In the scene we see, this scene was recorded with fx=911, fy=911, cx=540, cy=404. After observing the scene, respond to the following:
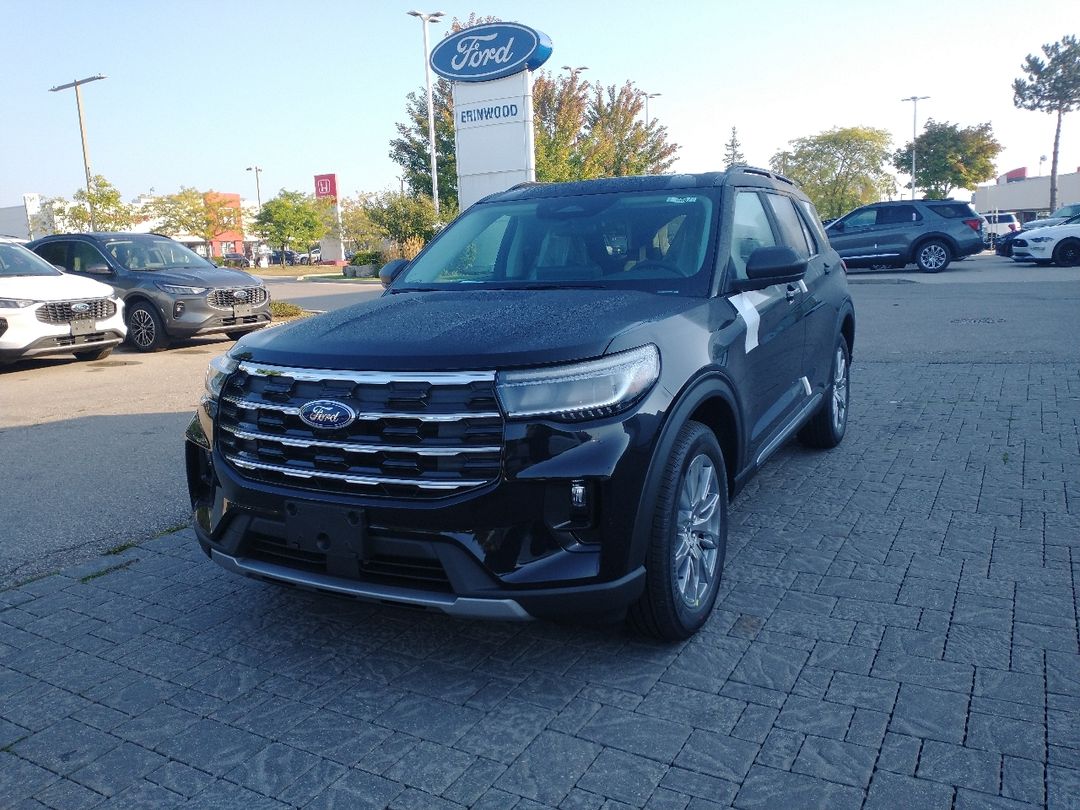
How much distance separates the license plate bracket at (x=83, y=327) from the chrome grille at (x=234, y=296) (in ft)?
5.56

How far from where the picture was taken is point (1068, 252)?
2397 centimetres

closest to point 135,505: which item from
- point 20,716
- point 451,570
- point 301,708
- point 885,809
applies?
point 20,716

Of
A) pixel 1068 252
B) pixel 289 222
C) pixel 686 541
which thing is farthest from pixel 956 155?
pixel 686 541

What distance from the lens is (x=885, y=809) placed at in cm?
243

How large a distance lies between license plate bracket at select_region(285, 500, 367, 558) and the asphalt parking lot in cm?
40

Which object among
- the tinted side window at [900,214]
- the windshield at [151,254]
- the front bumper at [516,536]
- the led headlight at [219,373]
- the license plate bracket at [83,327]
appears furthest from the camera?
the tinted side window at [900,214]

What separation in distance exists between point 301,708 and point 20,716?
37.8 inches

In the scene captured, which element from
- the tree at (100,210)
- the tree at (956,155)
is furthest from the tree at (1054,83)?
the tree at (100,210)

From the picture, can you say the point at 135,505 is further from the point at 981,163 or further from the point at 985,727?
the point at 981,163

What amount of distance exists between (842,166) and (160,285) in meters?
81.6

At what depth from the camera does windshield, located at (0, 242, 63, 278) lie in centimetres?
1138

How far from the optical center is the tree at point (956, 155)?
6381 centimetres

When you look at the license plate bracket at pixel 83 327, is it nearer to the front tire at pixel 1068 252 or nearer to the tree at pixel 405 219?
the tree at pixel 405 219

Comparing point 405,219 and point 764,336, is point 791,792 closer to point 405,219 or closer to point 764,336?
point 764,336
